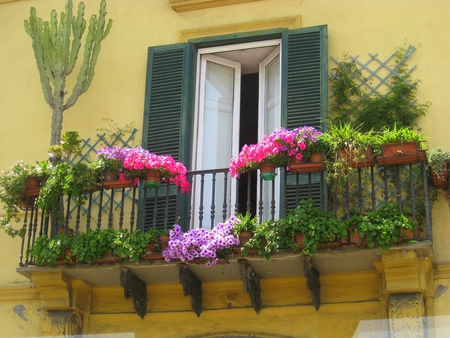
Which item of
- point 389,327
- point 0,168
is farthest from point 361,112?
point 0,168

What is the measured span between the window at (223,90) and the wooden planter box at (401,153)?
1228 millimetres

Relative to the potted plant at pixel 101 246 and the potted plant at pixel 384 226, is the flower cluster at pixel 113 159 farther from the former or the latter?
the potted plant at pixel 384 226

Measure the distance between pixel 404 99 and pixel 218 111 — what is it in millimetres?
1977

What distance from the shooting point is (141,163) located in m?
8.60

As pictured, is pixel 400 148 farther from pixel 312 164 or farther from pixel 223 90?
pixel 223 90

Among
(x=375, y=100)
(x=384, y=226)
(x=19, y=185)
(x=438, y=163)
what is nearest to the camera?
(x=384, y=226)

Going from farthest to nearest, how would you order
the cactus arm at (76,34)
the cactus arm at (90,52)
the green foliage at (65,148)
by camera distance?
the cactus arm at (76,34) → the cactus arm at (90,52) → the green foliage at (65,148)

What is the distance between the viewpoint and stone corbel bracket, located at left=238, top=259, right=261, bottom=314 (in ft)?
27.1

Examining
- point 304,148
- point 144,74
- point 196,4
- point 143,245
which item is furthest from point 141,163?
point 196,4

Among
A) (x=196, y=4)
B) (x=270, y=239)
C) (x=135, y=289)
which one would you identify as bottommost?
(x=135, y=289)

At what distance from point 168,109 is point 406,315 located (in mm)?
3293

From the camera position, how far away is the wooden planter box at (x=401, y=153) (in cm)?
803

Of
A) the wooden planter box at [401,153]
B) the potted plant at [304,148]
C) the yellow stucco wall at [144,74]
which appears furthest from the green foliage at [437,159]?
the potted plant at [304,148]

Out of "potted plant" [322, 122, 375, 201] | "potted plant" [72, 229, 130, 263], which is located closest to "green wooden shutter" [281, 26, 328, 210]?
"potted plant" [322, 122, 375, 201]
